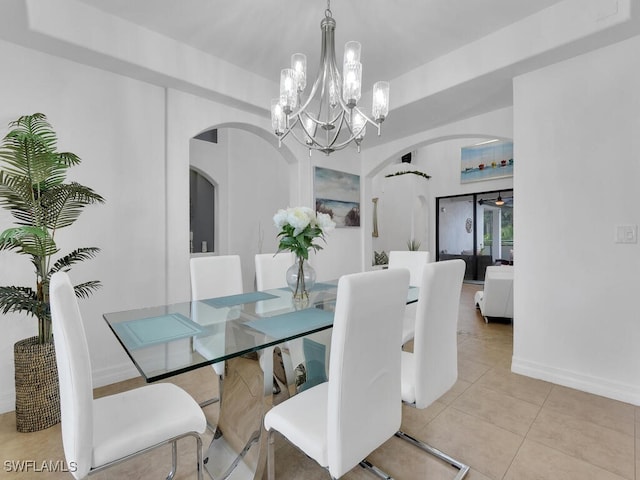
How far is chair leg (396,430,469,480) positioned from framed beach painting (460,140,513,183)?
6.75 meters

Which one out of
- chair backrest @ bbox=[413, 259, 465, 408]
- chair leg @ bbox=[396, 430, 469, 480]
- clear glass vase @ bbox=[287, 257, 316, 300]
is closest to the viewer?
chair backrest @ bbox=[413, 259, 465, 408]

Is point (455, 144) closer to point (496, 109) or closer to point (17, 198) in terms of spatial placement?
point (496, 109)

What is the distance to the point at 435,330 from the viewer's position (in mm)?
1488

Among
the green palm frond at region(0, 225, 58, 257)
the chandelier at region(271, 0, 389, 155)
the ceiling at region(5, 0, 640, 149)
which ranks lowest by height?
the green palm frond at region(0, 225, 58, 257)

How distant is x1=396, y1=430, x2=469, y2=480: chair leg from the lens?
1508mm

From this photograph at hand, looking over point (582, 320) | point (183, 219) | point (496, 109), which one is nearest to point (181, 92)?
point (183, 219)

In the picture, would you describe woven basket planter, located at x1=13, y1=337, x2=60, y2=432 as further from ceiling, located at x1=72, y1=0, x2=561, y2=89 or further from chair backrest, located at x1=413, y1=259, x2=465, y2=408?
ceiling, located at x1=72, y1=0, x2=561, y2=89

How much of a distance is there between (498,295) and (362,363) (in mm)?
3655

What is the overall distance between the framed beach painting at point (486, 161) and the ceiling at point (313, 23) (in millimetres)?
5285

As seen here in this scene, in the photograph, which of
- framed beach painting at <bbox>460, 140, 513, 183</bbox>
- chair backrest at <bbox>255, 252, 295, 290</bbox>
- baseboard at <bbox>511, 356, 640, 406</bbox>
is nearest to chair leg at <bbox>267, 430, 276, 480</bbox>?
chair backrest at <bbox>255, 252, 295, 290</bbox>

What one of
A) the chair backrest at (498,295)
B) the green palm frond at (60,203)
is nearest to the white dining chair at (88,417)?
the green palm frond at (60,203)

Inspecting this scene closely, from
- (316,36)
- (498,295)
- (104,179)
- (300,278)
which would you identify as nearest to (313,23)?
(316,36)

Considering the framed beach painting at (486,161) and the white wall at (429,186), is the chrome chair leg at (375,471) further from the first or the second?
the framed beach painting at (486,161)

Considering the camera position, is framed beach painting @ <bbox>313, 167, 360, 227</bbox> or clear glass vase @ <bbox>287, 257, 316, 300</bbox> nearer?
clear glass vase @ <bbox>287, 257, 316, 300</bbox>
